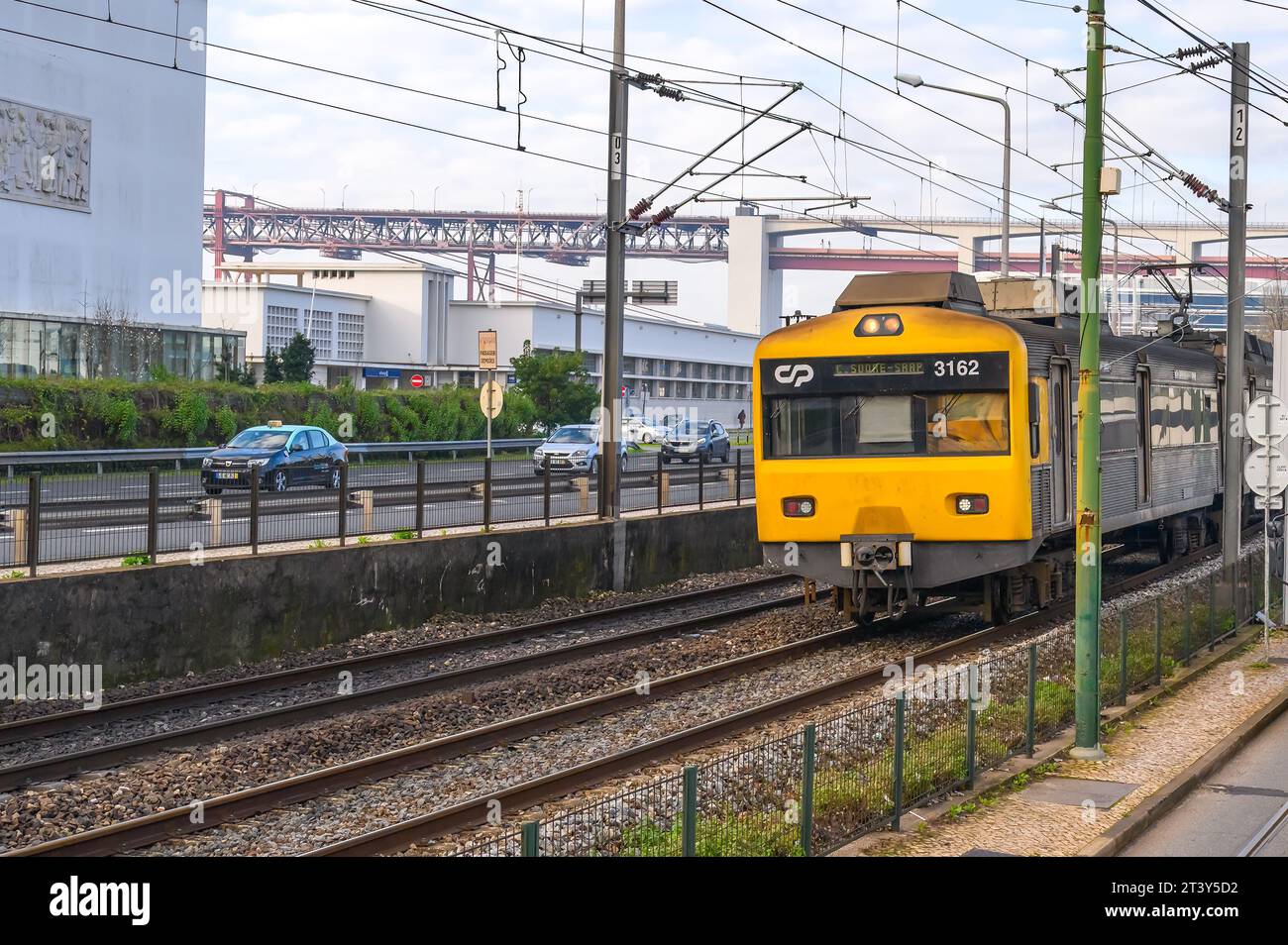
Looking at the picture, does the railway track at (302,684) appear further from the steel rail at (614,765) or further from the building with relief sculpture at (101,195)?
the building with relief sculpture at (101,195)

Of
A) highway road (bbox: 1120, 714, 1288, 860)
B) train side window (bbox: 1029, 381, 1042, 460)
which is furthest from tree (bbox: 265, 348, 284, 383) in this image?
highway road (bbox: 1120, 714, 1288, 860)

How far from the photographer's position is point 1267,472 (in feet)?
59.6

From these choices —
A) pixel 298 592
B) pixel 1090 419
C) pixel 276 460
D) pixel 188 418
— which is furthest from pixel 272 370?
pixel 1090 419

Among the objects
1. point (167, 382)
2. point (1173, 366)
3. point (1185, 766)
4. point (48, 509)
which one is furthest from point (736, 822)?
point (167, 382)

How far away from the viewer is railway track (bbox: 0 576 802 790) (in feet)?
43.5

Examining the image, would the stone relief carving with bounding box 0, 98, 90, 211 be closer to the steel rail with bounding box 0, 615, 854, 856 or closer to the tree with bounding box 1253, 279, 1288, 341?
the steel rail with bounding box 0, 615, 854, 856

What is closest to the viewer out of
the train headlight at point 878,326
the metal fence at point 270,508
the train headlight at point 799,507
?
the metal fence at point 270,508

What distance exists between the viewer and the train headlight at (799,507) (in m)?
18.4

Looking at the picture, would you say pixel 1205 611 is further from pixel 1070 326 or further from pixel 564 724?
pixel 564 724

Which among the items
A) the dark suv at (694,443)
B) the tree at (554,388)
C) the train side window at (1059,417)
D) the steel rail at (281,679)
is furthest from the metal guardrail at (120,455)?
the train side window at (1059,417)

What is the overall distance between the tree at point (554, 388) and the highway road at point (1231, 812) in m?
42.6

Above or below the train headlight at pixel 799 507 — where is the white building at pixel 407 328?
above

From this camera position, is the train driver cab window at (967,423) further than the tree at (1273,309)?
No

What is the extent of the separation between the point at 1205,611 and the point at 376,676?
31.6 feet
